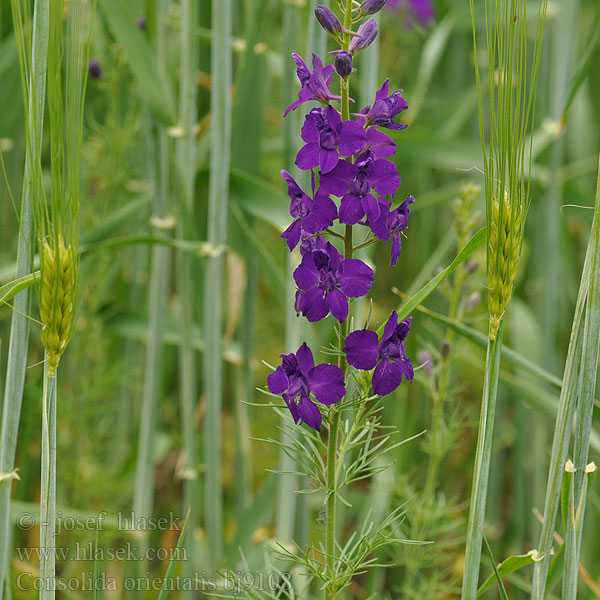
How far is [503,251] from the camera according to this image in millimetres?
655

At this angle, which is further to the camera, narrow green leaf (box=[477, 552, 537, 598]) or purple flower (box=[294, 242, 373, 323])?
narrow green leaf (box=[477, 552, 537, 598])

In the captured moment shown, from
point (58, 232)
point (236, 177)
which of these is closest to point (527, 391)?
point (236, 177)

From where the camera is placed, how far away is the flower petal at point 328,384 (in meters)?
0.65

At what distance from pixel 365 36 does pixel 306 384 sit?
1.00 feet

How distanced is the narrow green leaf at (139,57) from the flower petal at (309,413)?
0.61 meters

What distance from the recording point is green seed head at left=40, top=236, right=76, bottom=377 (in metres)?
0.68

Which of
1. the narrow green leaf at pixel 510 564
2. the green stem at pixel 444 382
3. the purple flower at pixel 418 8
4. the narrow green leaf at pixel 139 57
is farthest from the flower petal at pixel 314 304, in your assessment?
the purple flower at pixel 418 8

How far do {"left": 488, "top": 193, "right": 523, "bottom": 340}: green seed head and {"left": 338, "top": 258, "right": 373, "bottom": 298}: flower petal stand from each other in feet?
0.36

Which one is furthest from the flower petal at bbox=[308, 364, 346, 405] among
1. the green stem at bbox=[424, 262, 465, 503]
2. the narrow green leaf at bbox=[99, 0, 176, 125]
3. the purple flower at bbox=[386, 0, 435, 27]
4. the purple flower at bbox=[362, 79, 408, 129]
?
the purple flower at bbox=[386, 0, 435, 27]

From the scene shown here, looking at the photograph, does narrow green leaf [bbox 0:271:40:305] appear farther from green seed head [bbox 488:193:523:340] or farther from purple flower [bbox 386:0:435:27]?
purple flower [bbox 386:0:435:27]

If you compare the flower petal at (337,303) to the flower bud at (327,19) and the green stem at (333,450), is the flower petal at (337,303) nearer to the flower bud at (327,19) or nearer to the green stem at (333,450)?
the green stem at (333,450)

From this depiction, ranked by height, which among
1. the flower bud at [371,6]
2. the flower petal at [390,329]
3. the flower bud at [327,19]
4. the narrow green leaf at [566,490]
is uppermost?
the flower bud at [371,6]

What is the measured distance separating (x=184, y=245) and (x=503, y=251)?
505 mm

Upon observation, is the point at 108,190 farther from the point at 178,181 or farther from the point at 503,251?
the point at 503,251
